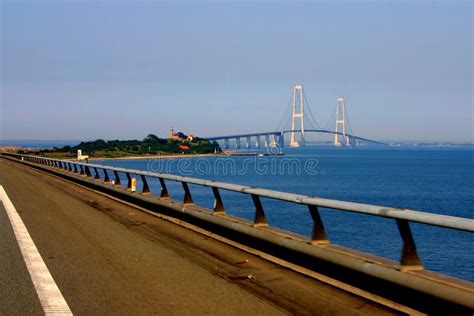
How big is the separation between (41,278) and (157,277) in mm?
1542

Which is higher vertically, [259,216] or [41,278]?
[259,216]

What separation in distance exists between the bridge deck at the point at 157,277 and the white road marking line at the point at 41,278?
12 cm

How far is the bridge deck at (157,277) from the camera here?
7840 mm

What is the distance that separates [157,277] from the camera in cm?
962

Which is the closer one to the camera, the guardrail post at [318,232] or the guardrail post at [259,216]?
the guardrail post at [318,232]

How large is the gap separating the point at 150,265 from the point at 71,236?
3949 millimetres

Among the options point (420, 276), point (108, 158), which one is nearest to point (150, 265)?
point (420, 276)

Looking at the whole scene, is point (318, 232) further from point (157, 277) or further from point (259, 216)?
point (157, 277)

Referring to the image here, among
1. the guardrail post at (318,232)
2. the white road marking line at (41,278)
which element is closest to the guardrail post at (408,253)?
the guardrail post at (318,232)

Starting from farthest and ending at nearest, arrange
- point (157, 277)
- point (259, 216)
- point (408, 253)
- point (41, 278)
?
point (259, 216)
point (157, 277)
point (41, 278)
point (408, 253)

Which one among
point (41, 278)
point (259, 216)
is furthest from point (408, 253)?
point (41, 278)

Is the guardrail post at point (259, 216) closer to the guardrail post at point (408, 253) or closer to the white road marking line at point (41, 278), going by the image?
the white road marking line at point (41, 278)

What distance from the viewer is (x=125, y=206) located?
69.0 feet

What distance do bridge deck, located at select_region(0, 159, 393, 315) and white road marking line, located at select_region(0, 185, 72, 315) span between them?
0.40ft
